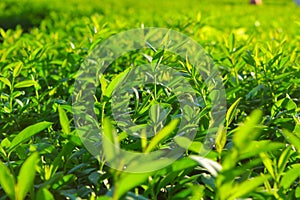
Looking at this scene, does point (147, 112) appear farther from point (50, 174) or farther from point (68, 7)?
point (68, 7)

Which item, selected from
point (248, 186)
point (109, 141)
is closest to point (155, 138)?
point (109, 141)

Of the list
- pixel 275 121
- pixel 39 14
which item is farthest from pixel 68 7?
pixel 275 121

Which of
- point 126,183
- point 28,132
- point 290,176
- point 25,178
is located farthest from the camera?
point 28,132

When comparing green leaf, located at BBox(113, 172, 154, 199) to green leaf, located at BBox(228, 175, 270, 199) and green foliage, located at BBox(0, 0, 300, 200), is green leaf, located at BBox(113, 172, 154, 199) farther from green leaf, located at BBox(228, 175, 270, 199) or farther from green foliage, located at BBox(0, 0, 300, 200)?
green leaf, located at BBox(228, 175, 270, 199)

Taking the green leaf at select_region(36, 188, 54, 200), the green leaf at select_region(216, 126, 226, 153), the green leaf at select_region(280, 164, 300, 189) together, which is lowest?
the green leaf at select_region(280, 164, 300, 189)

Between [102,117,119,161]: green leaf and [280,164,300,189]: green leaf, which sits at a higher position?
[102,117,119,161]: green leaf

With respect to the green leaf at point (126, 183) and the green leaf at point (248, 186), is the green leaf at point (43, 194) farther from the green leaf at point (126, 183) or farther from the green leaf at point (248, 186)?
the green leaf at point (248, 186)

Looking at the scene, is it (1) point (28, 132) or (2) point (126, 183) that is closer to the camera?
(2) point (126, 183)

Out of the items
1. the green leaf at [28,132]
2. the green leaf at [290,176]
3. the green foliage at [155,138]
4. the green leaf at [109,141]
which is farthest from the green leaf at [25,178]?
the green leaf at [290,176]

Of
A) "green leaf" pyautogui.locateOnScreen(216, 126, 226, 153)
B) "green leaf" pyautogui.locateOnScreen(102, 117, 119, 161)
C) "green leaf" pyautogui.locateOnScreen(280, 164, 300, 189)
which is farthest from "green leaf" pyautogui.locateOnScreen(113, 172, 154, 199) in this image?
"green leaf" pyautogui.locateOnScreen(280, 164, 300, 189)

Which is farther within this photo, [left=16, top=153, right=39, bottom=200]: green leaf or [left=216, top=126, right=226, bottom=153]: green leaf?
[left=216, top=126, right=226, bottom=153]: green leaf

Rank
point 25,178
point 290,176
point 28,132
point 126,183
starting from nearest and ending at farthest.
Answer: point 126,183, point 25,178, point 290,176, point 28,132

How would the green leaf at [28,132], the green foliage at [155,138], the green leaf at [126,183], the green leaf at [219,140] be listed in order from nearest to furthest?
1. the green leaf at [126,183]
2. the green foliage at [155,138]
3. the green leaf at [219,140]
4. the green leaf at [28,132]

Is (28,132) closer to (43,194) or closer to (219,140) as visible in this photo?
(43,194)
